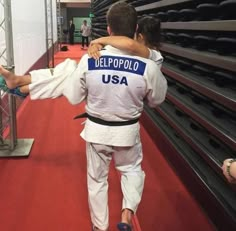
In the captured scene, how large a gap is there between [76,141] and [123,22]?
7.98 feet

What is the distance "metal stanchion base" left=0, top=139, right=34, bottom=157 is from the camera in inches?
140

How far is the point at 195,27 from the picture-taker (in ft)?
9.18

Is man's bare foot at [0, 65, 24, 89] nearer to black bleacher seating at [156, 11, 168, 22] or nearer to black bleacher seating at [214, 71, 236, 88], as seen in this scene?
black bleacher seating at [214, 71, 236, 88]

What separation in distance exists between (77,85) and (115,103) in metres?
0.24

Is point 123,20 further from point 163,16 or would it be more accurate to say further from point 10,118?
point 163,16

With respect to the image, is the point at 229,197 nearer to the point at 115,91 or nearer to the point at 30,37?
the point at 115,91

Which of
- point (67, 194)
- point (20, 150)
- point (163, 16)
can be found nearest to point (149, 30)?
point (67, 194)

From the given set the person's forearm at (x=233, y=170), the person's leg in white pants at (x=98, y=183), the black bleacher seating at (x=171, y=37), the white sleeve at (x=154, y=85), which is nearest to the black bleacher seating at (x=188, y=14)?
A: the black bleacher seating at (x=171, y=37)

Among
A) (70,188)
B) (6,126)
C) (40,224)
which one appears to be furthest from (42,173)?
(6,126)

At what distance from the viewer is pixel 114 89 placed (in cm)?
196

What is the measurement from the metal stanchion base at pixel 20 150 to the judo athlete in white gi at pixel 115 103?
5.33ft

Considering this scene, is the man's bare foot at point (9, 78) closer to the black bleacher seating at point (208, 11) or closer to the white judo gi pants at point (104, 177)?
the white judo gi pants at point (104, 177)

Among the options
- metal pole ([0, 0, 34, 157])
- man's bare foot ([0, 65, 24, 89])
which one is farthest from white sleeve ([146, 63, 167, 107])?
metal pole ([0, 0, 34, 157])

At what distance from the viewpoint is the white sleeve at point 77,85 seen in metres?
1.99
